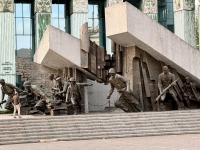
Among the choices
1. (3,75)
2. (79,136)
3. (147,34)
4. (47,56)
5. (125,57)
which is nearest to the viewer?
(79,136)

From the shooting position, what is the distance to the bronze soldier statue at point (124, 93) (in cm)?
1450

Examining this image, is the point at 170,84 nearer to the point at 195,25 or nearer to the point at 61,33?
the point at 61,33

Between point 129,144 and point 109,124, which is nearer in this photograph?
point 129,144

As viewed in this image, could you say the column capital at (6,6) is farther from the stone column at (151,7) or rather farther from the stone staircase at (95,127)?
the stone staircase at (95,127)

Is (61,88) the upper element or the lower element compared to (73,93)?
upper

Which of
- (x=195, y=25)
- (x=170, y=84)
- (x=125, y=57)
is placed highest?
(x=195, y=25)

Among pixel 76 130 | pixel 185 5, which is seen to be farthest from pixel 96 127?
pixel 185 5

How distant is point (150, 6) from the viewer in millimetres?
29000

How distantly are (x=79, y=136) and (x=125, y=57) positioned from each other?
15.7ft

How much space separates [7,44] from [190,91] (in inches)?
589

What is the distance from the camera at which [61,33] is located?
15.5 m

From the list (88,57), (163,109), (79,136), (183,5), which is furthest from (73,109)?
(183,5)

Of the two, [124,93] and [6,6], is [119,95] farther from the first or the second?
[6,6]

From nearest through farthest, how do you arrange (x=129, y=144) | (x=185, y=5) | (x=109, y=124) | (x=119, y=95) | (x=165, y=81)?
(x=129, y=144) < (x=109, y=124) < (x=165, y=81) < (x=119, y=95) < (x=185, y=5)
